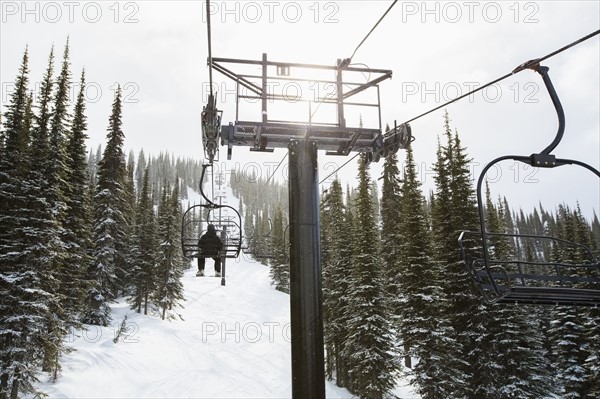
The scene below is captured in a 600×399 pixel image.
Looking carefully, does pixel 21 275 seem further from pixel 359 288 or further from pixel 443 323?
pixel 443 323

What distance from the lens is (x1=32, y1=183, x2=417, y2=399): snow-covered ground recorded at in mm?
27062

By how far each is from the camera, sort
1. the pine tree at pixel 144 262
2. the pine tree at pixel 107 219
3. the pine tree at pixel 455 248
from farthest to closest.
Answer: the pine tree at pixel 144 262 → the pine tree at pixel 107 219 → the pine tree at pixel 455 248

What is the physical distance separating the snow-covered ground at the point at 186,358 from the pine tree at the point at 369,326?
18.6 feet

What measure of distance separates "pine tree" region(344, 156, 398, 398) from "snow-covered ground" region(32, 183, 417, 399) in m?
5.65

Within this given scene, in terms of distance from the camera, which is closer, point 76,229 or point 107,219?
point 76,229

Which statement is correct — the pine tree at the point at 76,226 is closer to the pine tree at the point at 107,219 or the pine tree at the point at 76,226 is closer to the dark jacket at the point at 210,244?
the pine tree at the point at 107,219

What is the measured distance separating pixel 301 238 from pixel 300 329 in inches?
80.3

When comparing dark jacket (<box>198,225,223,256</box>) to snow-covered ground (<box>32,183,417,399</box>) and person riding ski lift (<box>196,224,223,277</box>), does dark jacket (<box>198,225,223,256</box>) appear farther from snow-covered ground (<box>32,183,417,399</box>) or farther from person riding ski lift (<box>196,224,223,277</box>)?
snow-covered ground (<box>32,183,417,399</box>)

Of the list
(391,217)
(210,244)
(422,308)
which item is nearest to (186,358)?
(422,308)

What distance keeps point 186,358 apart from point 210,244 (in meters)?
26.2

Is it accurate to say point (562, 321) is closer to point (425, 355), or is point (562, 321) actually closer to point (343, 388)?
point (425, 355)

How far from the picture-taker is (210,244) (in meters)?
12.3

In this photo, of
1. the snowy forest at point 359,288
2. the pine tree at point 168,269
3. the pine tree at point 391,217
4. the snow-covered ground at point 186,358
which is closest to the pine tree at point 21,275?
the snowy forest at point 359,288

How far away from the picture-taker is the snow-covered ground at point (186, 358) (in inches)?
1065
